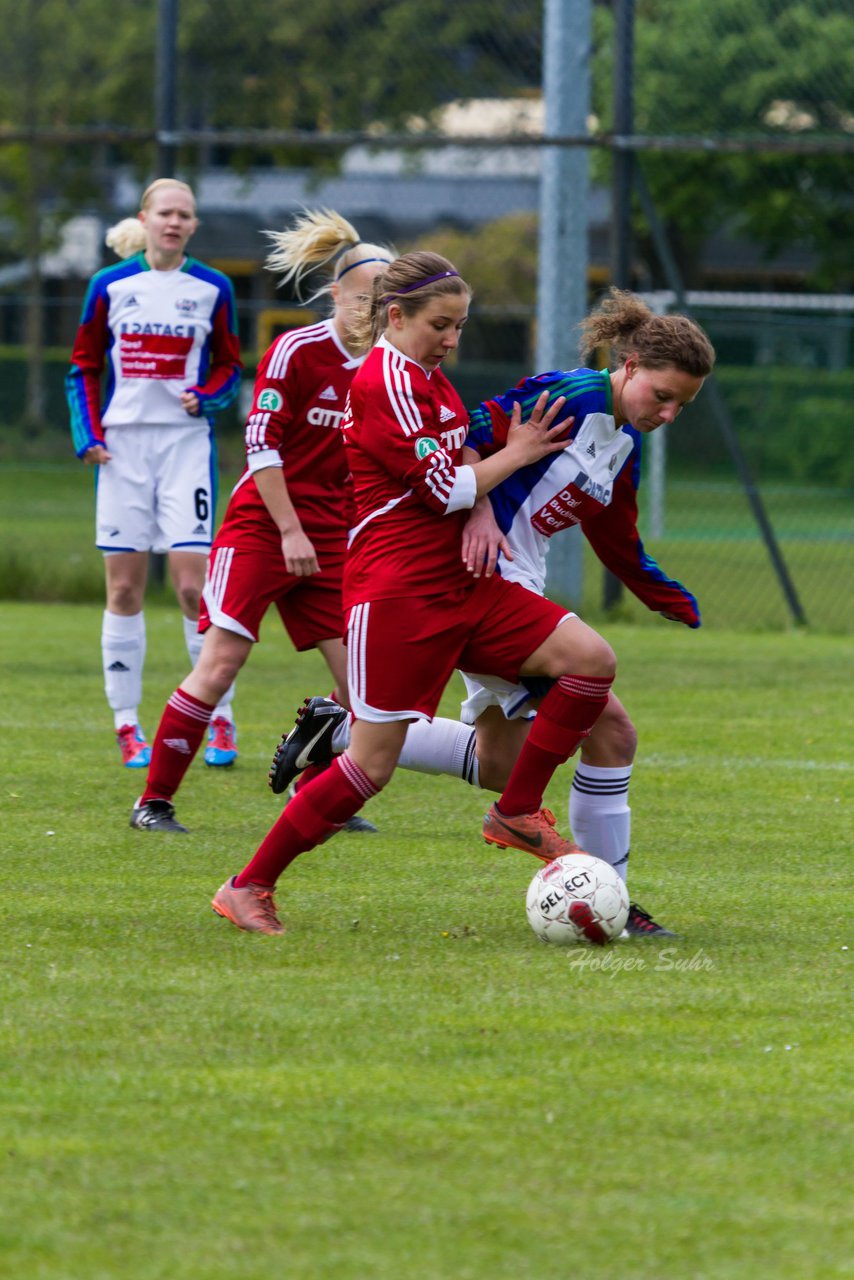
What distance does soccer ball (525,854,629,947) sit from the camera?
4.60 meters

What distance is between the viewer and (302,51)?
14125 mm

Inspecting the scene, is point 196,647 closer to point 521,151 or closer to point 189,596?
point 189,596

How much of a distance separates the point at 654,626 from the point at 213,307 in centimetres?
583

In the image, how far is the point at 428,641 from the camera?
14.9 ft

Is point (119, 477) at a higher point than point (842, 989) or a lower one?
higher

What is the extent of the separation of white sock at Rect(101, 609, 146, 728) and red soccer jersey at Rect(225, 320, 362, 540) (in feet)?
4.10

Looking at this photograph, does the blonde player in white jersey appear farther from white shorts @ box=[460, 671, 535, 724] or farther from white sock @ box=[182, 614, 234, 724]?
white shorts @ box=[460, 671, 535, 724]

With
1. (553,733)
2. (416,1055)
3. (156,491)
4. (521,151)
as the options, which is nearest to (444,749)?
(553,733)

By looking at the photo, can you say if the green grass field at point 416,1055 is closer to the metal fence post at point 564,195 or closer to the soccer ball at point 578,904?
the soccer ball at point 578,904

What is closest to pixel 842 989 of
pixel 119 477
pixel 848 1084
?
pixel 848 1084

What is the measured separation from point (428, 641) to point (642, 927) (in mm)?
967

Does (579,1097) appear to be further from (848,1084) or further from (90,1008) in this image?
(90,1008)

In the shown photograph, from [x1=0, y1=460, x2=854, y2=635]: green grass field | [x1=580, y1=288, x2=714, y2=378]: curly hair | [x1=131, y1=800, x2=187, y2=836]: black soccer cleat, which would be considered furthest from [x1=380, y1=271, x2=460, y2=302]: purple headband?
[x1=0, y1=460, x2=854, y2=635]: green grass field

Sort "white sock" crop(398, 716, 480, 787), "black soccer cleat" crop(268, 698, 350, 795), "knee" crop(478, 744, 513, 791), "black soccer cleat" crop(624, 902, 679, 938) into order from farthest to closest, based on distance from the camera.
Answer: "black soccer cleat" crop(268, 698, 350, 795)
"white sock" crop(398, 716, 480, 787)
"knee" crop(478, 744, 513, 791)
"black soccer cleat" crop(624, 902, 679, 938)
